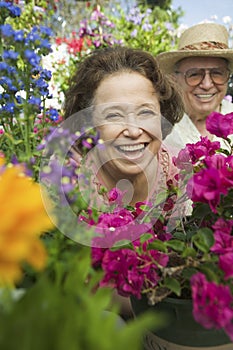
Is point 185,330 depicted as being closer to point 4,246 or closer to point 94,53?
point 4,246

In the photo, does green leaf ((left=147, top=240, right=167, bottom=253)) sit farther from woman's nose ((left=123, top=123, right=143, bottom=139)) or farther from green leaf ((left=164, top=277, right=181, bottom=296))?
woman's nose ((left=123, top=123, right=143, bottom=139))

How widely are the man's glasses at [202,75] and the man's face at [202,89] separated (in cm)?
1

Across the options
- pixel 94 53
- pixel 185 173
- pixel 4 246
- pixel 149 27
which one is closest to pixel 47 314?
pixel 4 246

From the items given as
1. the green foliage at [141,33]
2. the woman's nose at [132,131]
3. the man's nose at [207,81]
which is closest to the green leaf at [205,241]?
the woman's nose at [132,131]

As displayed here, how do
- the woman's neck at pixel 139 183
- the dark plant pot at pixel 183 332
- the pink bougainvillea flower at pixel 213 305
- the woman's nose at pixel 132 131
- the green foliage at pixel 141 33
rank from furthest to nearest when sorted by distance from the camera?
the green foliage at pixel 141 33
the woman's neck at pixel 139 183
the woman's nose at pixel 132 131
the dark plant pot at pixel 183 332
the pink bougainvillea flower at pixel 213 305

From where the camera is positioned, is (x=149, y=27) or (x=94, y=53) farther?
(x=149, y=27)

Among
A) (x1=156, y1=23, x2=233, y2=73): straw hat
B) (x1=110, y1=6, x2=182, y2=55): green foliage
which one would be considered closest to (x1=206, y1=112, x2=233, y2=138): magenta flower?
(x1=156, y1=23, x2=233, y2=73): straw hat

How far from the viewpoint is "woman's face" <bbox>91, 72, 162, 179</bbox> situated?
4.21ft

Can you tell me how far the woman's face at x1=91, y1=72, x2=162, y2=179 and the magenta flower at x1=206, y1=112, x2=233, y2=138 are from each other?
1.45 ft

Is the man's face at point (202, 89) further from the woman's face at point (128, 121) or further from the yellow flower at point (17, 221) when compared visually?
the yellow flower at point (17, 221)

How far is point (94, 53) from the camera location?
5.52 feet

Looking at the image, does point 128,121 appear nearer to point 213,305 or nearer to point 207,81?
point 213,305

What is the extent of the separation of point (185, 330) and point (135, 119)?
73cm

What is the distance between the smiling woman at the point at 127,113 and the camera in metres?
1.29
